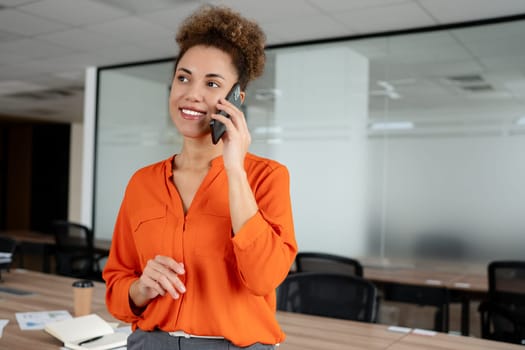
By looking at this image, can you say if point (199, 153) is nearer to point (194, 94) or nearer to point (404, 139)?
point (194, 94)

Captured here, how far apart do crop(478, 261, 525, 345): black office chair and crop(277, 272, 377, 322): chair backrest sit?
4.13ft

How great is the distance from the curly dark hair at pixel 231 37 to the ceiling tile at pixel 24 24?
398 centimetres

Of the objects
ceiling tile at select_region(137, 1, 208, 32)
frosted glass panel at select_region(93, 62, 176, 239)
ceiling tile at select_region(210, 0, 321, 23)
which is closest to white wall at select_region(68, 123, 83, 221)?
frosted glass panel at select_region(93, 62, 176, 239)

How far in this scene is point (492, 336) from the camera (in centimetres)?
336

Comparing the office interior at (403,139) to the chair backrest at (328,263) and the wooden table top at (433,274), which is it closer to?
the wooden table top at (433,274)

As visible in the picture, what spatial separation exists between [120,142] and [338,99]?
112 inches

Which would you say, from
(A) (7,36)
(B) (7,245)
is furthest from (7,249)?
(A) (7,36)

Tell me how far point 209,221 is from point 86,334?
1118 millimetres

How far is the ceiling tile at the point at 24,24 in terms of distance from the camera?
4.64m

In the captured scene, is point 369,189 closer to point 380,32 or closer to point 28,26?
point 380,32

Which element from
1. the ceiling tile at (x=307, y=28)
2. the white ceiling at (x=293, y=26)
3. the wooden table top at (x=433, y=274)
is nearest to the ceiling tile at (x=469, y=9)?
the white ceiling at (x=293, y=26)

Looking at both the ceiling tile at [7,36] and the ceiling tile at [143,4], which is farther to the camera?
the ceiling tile at [7,36]

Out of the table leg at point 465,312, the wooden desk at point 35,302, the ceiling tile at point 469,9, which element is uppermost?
the ceiling tile at point 469,9

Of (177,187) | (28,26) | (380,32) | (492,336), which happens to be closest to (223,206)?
(177,187)
